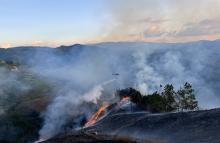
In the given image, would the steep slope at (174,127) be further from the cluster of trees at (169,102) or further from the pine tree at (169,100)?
the pine tree at (169,100)

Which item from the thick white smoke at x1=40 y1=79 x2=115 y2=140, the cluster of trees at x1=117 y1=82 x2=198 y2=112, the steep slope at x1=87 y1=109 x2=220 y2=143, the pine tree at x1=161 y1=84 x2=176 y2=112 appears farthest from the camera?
the thick white smoke at x1=40 y1=79 x2=115 y2=140

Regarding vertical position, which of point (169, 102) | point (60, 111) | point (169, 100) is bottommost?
point (60, 111)

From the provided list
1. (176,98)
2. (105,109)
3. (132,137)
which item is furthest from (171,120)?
(105,109)

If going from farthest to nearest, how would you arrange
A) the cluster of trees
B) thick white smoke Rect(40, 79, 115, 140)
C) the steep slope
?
thick white smoke Rect(40, 79, 115, 140)
the cluster of trees
the steep slope

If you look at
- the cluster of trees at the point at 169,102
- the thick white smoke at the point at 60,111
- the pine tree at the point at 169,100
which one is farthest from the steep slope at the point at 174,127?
the thick white smoke at the point at 60,111

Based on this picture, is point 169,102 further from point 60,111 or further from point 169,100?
point 60,111

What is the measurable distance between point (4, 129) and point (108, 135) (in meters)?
80.9

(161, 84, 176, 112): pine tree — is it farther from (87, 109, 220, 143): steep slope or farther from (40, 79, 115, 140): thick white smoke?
(40, 79, 115, 140): thick white smoke

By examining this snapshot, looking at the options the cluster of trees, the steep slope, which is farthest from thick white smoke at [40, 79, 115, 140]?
the steep slope

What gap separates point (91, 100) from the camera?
139875 millimetres

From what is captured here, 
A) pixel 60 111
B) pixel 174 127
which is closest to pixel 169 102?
pixel 60 111

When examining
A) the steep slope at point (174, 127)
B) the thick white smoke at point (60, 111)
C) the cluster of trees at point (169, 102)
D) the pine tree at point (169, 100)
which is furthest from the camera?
the thick white smoke at point (60, 111)

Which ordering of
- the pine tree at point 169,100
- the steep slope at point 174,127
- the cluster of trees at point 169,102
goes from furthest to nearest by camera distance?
Answer: the pine tree at point 169,100 < the cluster of trees at point 169,102 < the steep slope at point 174,127

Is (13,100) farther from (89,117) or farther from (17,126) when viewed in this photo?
(89,117)
